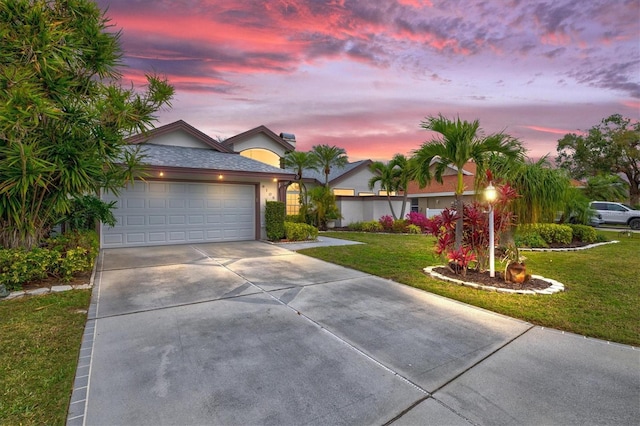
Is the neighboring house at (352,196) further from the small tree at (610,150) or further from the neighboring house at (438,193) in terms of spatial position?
the small tree at (610,150)

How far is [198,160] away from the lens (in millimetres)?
11469

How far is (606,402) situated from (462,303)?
7.98 ft

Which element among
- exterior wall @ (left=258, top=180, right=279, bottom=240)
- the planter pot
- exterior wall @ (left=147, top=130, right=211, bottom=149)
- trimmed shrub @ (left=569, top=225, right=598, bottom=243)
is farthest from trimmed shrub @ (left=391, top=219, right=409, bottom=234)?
the planter pot

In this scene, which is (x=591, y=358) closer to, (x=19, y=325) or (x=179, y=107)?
(x=19, y=325)

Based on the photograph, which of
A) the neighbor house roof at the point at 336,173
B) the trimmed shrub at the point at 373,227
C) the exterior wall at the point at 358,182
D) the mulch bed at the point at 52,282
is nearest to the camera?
the mulch bed at the point at 52,282

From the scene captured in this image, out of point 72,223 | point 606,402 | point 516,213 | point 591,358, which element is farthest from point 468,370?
point 72,223

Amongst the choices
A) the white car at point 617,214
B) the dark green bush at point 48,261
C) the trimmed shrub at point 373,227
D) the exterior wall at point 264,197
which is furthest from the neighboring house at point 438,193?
the dark green bush at point 48,261

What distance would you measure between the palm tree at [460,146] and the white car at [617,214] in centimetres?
1800

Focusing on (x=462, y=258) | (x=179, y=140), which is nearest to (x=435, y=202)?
(x=179, y=140)

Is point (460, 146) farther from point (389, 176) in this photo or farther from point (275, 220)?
point (389, 176)

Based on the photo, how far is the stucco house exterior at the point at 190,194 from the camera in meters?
10.4

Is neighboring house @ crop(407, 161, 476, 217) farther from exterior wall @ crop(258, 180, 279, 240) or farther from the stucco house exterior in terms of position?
the stucco house exterior

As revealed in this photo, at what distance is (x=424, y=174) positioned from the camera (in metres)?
6.92

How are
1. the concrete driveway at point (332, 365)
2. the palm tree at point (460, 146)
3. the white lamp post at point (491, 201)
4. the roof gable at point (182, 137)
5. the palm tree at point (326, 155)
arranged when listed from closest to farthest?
the concrete driveway at point (332, 365) → the white lamp post at point (491, 201) → the palm tree at point (460, 146) → the roof gable at point (182, 137) → the palm tree at point (326, 155)
